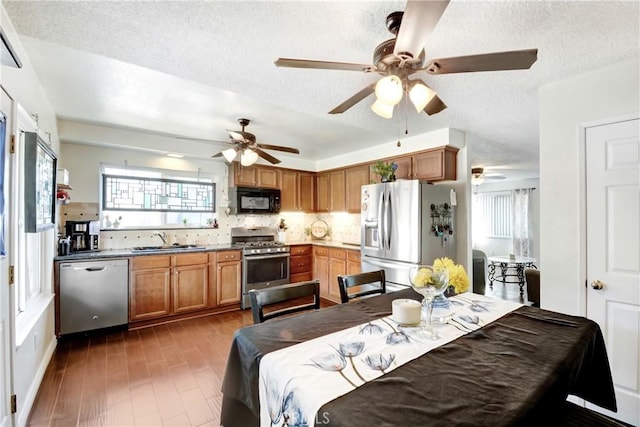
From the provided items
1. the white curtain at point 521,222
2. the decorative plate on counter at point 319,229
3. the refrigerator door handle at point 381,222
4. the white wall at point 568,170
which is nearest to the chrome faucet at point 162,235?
the decorative plate on counter at point 319,229

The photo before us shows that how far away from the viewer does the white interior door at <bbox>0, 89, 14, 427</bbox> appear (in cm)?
146

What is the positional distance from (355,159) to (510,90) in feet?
8.67

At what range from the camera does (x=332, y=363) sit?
1.01 meters

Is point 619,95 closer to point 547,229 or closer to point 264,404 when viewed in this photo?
point 547,229

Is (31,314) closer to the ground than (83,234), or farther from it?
closer to the ground

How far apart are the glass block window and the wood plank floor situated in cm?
168

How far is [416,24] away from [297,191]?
170 inches

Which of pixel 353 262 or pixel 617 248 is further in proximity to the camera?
pixel 353 262

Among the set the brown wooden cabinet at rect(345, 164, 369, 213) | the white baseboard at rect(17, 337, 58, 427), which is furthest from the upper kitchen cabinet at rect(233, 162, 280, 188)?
the white baseboard at rect(17, 337, 58, 427)

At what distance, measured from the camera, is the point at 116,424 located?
72.2 inches

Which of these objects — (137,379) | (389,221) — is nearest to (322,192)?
(389,221)

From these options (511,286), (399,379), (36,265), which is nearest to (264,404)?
(399,379)

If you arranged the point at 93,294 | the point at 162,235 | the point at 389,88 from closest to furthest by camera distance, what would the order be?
1. the point at 389,88
2. the point at 93,294
3. the point at 162,235

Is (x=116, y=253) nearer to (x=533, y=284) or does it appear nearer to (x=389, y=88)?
(x=389, y=88)
